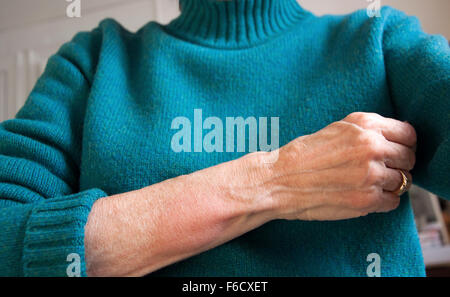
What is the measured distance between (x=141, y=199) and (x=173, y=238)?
0.17ft

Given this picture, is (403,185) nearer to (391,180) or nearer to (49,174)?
(391,180)

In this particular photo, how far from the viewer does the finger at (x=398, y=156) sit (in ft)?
1.14

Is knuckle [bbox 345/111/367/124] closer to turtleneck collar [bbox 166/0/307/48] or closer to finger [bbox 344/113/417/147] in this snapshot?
finger [bbox 344/113/417/147]

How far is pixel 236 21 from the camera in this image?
0.57 meters

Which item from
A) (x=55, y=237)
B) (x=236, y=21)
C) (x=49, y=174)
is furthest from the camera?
(x=236, y=21)

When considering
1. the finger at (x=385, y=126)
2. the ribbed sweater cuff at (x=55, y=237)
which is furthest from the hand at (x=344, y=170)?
the ribbed sweater cuff at (x=55, y=237)

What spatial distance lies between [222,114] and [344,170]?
0.65 feet

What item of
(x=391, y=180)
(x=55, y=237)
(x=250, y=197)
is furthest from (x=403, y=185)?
(x=55, y=237)

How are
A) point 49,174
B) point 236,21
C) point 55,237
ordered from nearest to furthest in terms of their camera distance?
point 55,237, point 49,174, point 236,21

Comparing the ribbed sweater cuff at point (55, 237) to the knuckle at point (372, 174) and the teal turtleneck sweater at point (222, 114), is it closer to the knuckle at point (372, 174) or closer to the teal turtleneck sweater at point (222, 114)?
the teal turtleneck sweater at point (222, 114)

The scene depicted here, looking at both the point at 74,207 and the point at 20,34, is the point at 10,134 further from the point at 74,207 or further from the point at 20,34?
the point at 20,34

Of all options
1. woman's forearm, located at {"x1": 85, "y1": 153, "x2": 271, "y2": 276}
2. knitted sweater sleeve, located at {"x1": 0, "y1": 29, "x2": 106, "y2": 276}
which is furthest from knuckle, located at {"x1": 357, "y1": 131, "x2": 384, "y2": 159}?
knitted sweater sleeve, located at {"x1": 0, "y1": 29, "x2": 106, "y2": 276}

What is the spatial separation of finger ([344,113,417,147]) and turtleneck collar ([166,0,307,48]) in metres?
0.25
